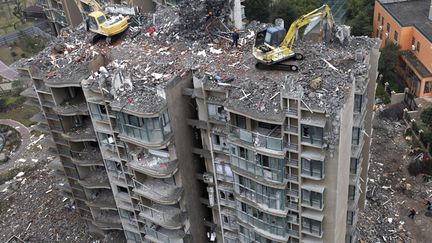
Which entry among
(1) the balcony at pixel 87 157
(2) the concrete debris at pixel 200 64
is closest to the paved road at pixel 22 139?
(1) the balcony at pixel 87 157

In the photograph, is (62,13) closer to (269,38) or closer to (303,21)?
(269,38)

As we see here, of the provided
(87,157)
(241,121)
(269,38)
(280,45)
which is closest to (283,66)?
(280,45)

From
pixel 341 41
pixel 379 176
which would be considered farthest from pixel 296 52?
pixel 379 176

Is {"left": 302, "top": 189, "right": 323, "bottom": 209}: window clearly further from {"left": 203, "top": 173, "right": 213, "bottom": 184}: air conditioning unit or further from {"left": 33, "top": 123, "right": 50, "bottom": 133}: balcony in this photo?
{"left": 33, "top": 123, "right": 50, "bottom": 133}: balcony

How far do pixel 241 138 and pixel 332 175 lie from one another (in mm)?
5908

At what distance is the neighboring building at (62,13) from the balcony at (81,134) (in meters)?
46.7

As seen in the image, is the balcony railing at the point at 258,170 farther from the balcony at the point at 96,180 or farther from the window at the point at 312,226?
the balcony at the point at 96,180

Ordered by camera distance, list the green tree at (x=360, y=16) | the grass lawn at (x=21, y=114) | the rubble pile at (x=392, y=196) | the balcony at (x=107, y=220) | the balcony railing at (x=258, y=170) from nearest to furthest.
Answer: the balcony railing at (x=258, y=170) → the balcony at (x=107, y=220) → the rubble pile at (x=392, y=196) → the grass lawn at (x=21, y=114) → the green tree at (x=360, y=16)

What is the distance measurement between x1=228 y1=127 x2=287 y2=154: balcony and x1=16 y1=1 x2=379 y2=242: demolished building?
0.07m

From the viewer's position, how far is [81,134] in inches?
1512

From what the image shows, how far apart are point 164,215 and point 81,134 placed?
961 cm

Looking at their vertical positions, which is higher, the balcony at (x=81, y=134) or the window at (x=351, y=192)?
the balcony at (x=81, y=134)

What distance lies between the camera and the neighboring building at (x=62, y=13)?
80.3m

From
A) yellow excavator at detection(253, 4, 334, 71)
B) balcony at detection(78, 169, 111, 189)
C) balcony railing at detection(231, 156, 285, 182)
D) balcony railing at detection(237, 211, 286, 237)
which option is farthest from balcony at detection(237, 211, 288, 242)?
balcony at detection(78, 169, 111, 189)
